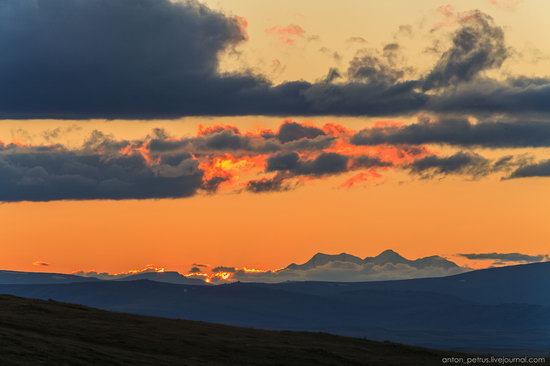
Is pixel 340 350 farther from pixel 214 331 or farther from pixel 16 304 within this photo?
pixel 16 304

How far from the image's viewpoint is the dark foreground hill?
11494 centimetres

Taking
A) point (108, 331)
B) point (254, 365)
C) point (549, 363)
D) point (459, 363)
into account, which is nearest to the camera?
point (254, 365)

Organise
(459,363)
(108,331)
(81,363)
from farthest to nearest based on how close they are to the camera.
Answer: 1. (459,363)
2. (108,331)
3. (81,363)

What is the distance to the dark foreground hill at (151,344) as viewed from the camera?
4525 inches

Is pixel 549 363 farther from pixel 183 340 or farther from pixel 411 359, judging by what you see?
pixel 183 340

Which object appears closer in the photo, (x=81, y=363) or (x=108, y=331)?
(x=81, y=363)

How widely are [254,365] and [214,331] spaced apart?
32.8 metres

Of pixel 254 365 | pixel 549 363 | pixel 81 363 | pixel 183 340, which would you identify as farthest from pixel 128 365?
pixel 549 363

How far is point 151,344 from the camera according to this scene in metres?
140

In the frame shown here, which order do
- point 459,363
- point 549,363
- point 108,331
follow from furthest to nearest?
point 549,363 < point 459,363 < point 108,331

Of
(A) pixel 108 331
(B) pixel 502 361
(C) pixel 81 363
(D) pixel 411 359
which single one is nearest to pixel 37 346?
(C) pixel 81 363

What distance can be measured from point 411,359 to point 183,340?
32456 mm

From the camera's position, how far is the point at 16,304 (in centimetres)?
15950

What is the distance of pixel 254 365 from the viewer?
134 metres
